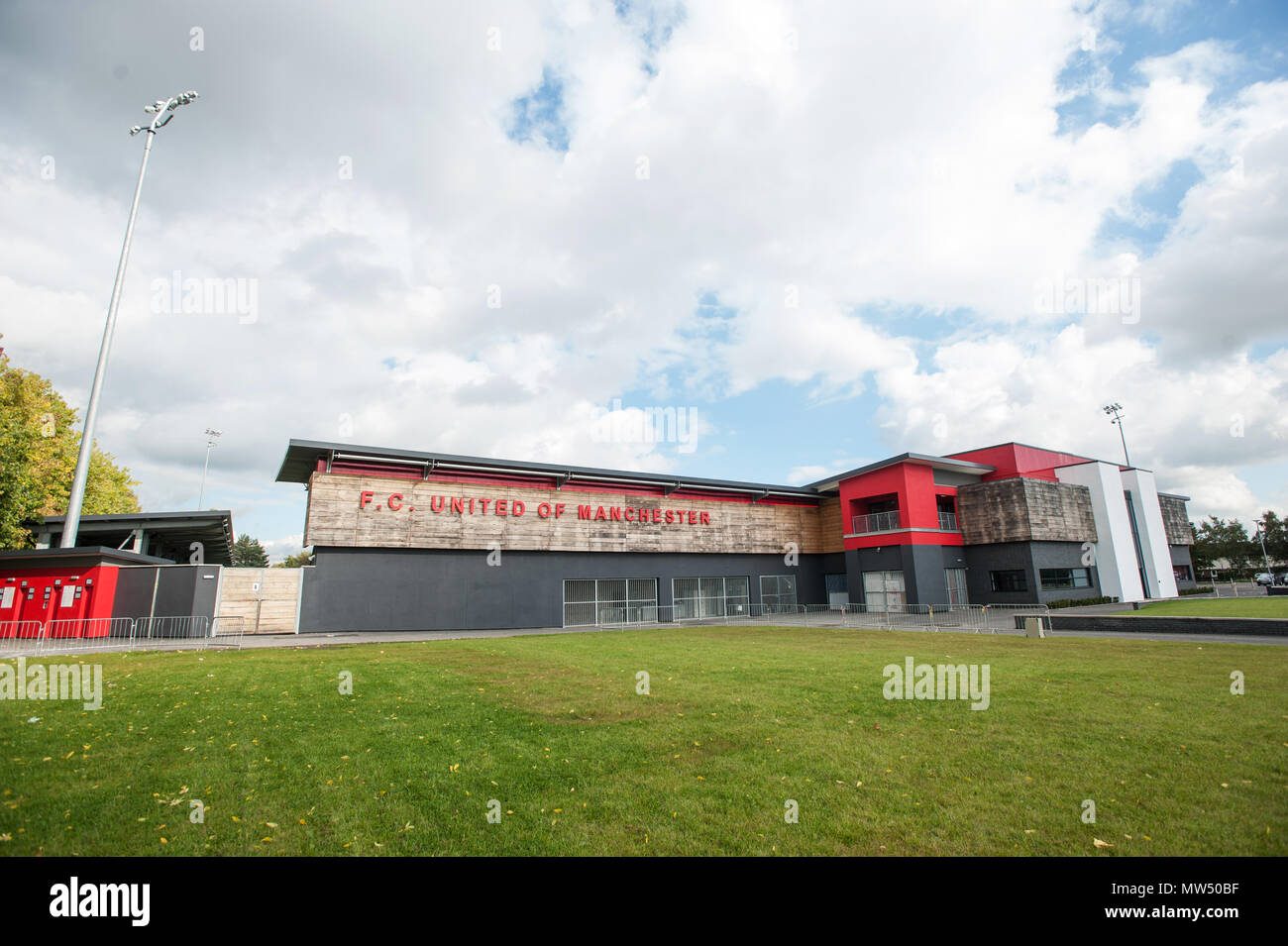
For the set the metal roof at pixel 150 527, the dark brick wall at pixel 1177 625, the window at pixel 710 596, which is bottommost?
the dark brick wall at pixel 1177 625

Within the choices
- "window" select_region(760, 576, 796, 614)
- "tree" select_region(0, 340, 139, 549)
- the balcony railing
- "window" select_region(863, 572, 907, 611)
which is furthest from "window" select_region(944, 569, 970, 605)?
"tree" select_region(0, 340, 139, 549)

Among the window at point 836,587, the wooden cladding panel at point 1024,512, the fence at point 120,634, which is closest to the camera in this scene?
the fence at point 120,634

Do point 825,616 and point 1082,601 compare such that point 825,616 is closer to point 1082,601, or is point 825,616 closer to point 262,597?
point 1082,601

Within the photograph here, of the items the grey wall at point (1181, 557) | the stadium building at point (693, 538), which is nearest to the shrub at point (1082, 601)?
the stadium building at point (693, 538)

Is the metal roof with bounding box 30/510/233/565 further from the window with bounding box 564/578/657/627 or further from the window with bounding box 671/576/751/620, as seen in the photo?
the window with bounding box 671/576/751/620

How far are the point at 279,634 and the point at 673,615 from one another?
21.7 meters

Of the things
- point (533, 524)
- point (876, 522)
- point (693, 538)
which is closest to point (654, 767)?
point (533, 524)

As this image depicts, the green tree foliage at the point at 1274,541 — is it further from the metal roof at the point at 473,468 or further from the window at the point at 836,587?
the metal roof at the point at 473,468

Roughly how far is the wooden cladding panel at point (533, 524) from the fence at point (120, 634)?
5.28m

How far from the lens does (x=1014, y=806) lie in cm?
523

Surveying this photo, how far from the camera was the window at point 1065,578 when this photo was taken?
120 feet

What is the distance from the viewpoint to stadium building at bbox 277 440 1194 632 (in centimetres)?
2942

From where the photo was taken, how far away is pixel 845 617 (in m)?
33.7
